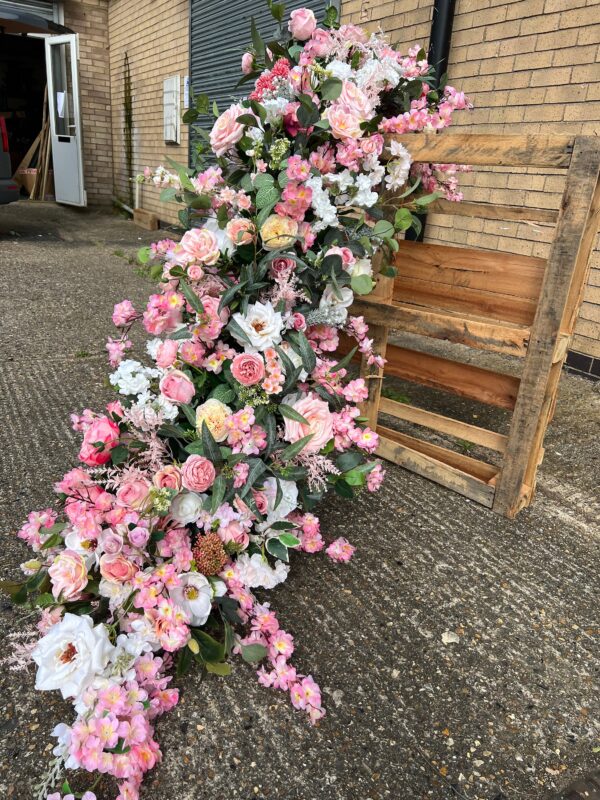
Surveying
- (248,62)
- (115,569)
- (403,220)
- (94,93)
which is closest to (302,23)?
(248,62)

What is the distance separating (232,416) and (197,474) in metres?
0.20

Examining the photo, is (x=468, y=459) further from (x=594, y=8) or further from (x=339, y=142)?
(x=594, y=8)

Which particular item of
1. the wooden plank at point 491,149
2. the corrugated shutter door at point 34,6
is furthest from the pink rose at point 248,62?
the corrugated shutter door at point 34,6

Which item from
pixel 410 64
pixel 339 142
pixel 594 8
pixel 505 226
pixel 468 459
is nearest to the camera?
pixel 339 142

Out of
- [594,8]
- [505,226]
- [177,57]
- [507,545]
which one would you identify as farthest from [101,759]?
[177,57]

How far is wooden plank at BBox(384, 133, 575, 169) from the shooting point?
6.39 ft

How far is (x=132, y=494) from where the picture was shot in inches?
62.6

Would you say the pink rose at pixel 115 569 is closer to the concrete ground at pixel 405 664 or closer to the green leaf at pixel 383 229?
the concrete ground at pixel 405 664

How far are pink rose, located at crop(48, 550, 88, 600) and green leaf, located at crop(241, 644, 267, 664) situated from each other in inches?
17.6

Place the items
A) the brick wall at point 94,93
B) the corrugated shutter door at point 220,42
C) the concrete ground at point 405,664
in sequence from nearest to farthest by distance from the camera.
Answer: the concrete ground at point 405,664 → the corrugated shutter door at point 220,42 → the brick wall at point 94,93

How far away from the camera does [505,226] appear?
4223 millimetres

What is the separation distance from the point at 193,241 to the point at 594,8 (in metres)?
3.17

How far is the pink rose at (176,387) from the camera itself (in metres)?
→ 1.74

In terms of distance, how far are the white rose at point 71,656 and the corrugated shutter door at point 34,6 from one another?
12.7 m
